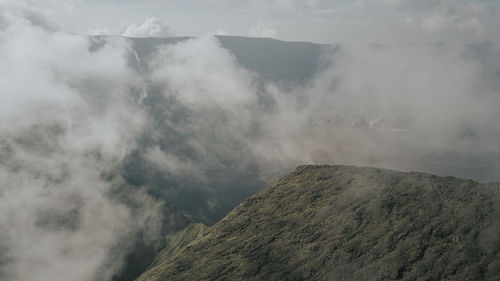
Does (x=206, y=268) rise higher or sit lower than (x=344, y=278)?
higher

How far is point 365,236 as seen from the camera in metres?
146

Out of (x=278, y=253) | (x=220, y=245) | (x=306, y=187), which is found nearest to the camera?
(x=278, y=253)

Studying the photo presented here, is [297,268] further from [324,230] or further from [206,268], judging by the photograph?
[206,268]

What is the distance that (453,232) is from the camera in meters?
136

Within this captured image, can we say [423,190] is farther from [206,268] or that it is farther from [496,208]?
[206,268]

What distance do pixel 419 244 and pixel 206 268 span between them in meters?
83.1

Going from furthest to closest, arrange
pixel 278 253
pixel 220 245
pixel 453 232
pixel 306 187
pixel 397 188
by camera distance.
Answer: pixel 306 187 < pixel 220 245 < pixel 397 188 < pixel 278 253 < pixel 453 232

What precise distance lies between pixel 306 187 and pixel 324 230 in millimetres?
40962

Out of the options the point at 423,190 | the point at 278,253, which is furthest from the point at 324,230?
the point at 423,190

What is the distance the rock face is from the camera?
128m

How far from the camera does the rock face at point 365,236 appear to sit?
128000 millimetres

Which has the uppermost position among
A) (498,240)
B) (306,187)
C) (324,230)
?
(306,187)

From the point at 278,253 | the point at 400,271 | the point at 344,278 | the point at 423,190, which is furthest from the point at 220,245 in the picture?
the point at 423,190

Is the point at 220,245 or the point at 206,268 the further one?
the point at 220,245
